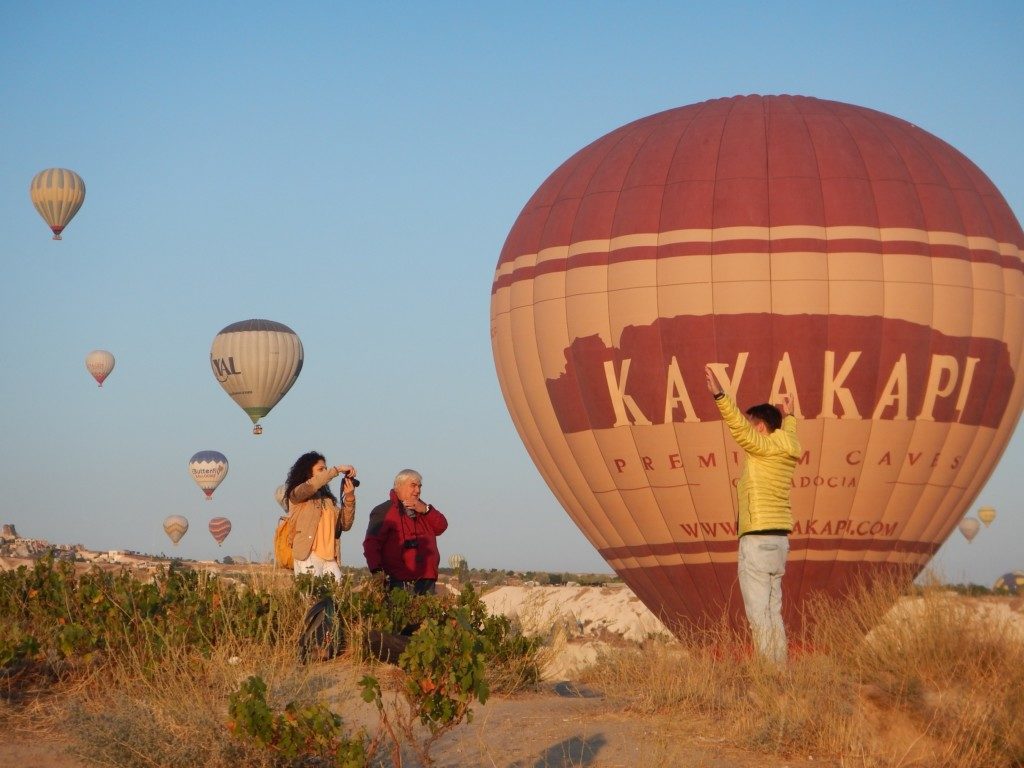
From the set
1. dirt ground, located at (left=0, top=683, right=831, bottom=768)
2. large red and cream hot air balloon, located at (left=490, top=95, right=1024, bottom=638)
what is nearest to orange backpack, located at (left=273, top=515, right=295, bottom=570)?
dirt ground, located at (left=0, top=683, right=831, bottom=768)

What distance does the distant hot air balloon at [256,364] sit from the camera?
40.4 m

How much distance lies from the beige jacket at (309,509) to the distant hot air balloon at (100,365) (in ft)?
148

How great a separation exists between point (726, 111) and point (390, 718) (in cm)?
1362

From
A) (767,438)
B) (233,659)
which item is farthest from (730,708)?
(233,659)

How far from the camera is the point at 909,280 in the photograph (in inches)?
752

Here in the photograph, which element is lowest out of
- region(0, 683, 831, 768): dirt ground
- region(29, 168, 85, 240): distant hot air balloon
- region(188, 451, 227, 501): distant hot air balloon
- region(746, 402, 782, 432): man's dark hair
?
region(0, 683, 831, 768): dirt ground

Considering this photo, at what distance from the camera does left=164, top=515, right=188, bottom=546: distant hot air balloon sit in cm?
5788

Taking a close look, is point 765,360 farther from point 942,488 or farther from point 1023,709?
point 1023,709

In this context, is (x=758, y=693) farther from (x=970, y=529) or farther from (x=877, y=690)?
(x=970, y=529)

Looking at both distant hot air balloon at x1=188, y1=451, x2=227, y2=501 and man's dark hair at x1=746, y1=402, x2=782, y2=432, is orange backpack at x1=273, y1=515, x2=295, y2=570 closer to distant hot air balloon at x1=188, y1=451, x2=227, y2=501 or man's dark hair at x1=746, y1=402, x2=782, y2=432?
man's dark hair at x1=746, y1=402, x2=782, y2=432

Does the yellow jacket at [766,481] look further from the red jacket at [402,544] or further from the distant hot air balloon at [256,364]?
the distant hot air balloon at [256,364]

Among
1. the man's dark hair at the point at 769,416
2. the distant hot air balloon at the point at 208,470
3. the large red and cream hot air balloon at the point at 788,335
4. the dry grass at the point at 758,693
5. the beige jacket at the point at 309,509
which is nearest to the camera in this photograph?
the dry grass at the point at 758,693

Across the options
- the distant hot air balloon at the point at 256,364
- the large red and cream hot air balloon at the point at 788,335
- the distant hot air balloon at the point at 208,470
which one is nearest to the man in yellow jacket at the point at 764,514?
the large red and cream hot air balloon at the point at 788,335

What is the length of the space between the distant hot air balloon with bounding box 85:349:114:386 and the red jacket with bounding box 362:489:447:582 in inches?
1747
